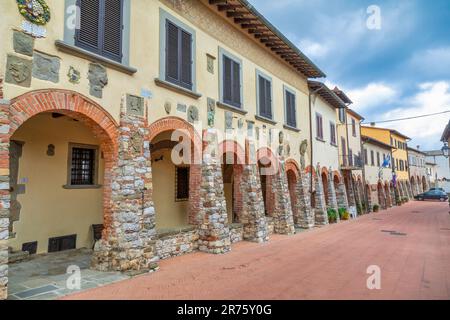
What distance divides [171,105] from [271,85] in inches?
244

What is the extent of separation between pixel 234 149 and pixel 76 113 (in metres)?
5.32

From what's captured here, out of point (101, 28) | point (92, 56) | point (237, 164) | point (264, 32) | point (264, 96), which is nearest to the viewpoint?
point (92, 56)

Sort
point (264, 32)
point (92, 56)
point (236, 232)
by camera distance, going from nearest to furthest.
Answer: point (92, 56)
point (236, 232)
point (264, 32)

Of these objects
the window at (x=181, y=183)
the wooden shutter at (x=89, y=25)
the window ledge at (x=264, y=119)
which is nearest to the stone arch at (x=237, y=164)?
the window ledge at (x=264, y=119)

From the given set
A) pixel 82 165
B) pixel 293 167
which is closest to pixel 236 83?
pixel 293 167

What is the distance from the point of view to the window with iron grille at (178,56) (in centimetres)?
793

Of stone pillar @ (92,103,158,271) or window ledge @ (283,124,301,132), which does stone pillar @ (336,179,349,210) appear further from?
stone pillar @ (92,103,158,271)

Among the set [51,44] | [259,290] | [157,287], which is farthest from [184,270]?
[51,44]

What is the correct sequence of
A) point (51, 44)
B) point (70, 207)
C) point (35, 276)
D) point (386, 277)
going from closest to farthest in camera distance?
point (51, 44) → point (35, 276) → point (386, 277) → point (70, 207)

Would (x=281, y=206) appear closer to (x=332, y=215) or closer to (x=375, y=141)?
(x=332, y=215)

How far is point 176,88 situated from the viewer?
7.90 meters

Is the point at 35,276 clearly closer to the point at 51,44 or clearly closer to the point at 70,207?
the point at 70,207

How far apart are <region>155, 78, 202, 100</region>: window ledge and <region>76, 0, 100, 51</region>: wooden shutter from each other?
165cm

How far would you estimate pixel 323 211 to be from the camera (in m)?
15.4
